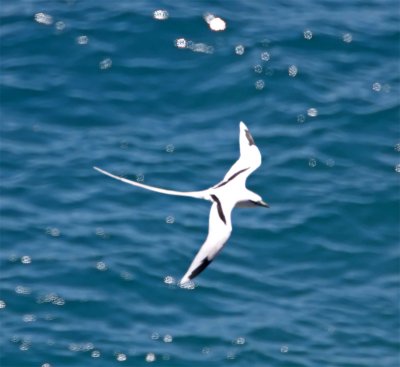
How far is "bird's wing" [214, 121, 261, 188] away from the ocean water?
4.66ft

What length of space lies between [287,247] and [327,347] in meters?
1.78

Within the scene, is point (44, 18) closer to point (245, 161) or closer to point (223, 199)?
point (245, 161)

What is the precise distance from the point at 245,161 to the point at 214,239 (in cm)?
300

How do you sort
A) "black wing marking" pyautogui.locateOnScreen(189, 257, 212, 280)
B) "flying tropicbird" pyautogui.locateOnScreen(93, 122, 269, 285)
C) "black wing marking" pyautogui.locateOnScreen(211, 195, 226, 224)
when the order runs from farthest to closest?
1. "black wing marking" pyautogui.locateOnScreen(211, 195, 226, 224)
2. "flying tropicbird" pyautogui.locateOnScreen(93, 122, 269, 285)
3. "black wing marking" pyautogui.locateOnScreen(189, 257, 212, 280)

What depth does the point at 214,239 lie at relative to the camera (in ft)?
46.3

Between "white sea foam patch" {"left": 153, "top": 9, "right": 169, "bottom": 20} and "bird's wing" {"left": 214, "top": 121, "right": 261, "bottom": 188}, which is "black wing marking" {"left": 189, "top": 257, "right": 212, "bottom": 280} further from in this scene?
"white sea foam patch" {"left": 153, "top": 9, "right": 169, "bottom": 20}

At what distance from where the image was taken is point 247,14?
22531 millimetres

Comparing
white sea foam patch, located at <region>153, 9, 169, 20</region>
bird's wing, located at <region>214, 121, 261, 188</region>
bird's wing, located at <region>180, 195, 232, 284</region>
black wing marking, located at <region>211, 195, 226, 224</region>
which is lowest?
bird's wing, located at <region>180, 195, 232, 284</region>

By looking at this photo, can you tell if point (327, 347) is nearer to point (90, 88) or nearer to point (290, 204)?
point (290, 204)

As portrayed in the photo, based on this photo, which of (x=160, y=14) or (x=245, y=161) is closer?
(x=245, y=161)

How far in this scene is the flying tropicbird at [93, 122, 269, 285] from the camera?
13.6 m

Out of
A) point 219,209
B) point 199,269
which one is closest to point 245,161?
point 219,209

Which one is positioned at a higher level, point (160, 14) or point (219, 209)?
point (160, 14)

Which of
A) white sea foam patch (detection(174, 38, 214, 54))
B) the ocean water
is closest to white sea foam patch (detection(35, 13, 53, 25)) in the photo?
the ocean water
